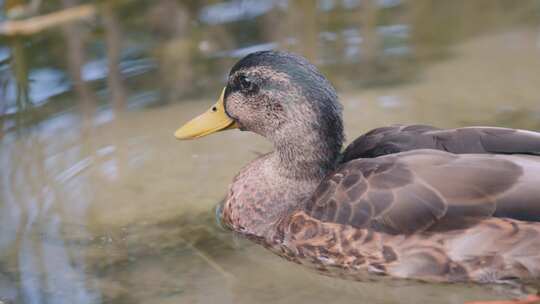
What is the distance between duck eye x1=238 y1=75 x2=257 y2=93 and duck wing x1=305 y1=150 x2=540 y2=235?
795mm

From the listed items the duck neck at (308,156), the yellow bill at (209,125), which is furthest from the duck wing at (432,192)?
the yellow bill at (209,125)

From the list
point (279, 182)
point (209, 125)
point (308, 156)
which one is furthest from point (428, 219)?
point (209, 125)

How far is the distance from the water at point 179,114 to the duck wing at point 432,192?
14.2 inches

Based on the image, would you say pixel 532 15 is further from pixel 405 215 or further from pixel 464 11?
pixel 405 215

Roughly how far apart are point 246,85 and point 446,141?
1.18 m

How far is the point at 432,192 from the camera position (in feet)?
15.2

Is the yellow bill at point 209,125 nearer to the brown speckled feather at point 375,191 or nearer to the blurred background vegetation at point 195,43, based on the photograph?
the brown speckled feather at point 375,191

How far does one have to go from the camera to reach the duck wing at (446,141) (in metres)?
4.89

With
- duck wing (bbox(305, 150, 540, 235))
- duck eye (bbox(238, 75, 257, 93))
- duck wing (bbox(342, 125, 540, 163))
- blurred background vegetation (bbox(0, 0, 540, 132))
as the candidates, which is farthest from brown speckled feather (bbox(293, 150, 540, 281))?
blurred background vegetation (bbox(0, 0, 540, 132))

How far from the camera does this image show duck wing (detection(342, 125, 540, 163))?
16.0ft

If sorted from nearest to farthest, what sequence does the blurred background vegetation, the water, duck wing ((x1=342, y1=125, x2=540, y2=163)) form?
1. duck wing ((x1=342, y1=125, x2=540, y2=163))
2. the water
3. the blurred background vegetation

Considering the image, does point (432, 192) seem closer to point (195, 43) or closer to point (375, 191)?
point (375, 191)

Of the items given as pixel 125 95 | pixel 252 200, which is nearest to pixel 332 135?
pixel 252 200

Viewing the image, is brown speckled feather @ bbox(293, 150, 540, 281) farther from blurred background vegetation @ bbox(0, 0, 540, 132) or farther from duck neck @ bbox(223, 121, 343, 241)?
blurred background vegetation @ bbox(0, 0, 540, 132)
